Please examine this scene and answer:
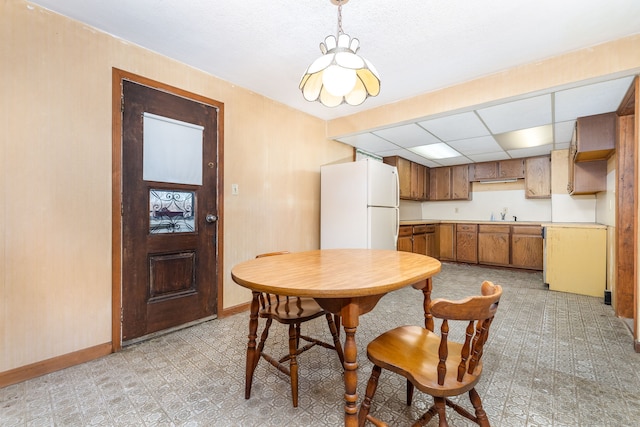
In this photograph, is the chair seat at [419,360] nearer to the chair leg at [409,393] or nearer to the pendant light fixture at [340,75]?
the chair leg at [409,393]

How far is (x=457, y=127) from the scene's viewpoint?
3.46 m

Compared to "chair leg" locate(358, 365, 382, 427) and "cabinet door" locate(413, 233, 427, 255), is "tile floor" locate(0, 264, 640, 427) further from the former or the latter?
"cabinet door" locate(413, 233, 427, 255)

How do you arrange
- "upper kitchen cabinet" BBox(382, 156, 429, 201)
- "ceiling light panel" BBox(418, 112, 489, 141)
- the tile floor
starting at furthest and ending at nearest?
"upper kitchen cabinet" BBox(382, 156, 429, 201), "ceiling light panel" BBox(418, 112, 489, 141), the tile floor

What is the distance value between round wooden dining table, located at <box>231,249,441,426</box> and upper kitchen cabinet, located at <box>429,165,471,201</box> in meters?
4.81

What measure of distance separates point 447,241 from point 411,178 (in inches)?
60.0

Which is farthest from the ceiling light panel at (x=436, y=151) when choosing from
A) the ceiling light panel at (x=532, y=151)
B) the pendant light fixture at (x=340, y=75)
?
the pendant light fixture at (x=340, y=75)

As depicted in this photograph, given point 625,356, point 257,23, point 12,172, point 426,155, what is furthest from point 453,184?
point 12,172

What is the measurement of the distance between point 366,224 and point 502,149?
2.89m

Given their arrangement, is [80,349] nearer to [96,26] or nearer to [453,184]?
[96,26]

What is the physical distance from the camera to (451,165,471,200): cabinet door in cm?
584

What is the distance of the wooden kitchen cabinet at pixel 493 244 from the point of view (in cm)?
512

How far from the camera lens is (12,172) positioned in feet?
5.66

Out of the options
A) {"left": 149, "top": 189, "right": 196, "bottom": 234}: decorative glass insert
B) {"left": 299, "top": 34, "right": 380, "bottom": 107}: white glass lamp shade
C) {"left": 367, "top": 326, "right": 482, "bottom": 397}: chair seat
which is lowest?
{"left": 367, "top": 326, "right": 482, "bottom": 397}: chair seat

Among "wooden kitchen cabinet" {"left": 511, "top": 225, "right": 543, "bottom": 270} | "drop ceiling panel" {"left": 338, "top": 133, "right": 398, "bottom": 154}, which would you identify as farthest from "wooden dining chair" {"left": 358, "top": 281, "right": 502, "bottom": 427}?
"wooden kitchen cabinet" {"left": 511, "top": 225, "right": 543, "bottom": 270}
